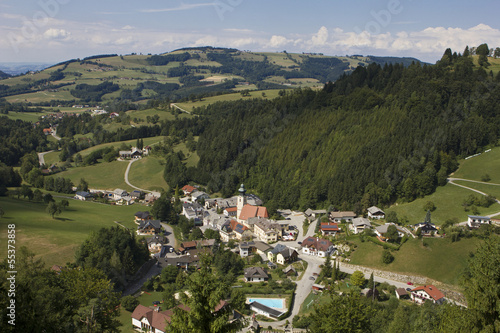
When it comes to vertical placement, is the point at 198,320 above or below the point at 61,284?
above

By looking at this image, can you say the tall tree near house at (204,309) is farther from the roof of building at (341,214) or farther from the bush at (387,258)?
the roof of building at (341,214)

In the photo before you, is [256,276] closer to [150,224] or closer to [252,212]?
[252,212]

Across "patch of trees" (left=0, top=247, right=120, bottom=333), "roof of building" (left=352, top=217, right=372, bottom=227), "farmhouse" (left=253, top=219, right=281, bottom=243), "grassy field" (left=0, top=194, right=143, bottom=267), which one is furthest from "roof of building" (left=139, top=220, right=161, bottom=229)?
"patch of trees" (left=0, top=247, right=120, bottom=333)

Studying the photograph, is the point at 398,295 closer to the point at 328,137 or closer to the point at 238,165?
the point at 328,137

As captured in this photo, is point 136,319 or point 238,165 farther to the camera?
point 238,165

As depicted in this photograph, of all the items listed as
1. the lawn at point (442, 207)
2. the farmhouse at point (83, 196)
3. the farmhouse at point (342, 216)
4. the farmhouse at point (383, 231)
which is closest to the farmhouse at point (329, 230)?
the farmhouse at point (342, 216)

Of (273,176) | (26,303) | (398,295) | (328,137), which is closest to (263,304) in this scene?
(398,295)

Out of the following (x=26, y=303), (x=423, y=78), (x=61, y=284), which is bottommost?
(x=61, y=284)
